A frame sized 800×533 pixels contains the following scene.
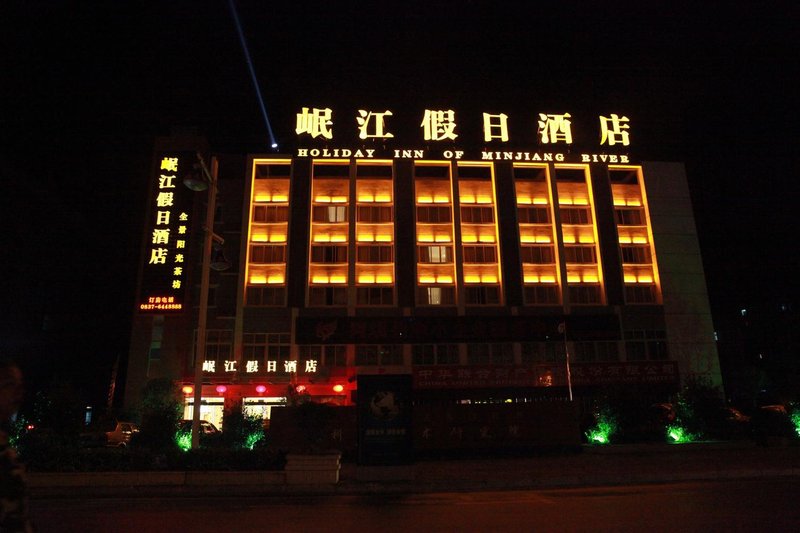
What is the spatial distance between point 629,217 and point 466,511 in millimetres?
46710

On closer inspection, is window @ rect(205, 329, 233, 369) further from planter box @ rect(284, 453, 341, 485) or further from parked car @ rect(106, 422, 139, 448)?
planter box @ rect(284, 453, 341, 485)

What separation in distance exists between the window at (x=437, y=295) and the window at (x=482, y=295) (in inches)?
51.4

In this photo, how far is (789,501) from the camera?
10758mm

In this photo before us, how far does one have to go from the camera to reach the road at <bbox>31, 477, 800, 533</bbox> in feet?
29.3

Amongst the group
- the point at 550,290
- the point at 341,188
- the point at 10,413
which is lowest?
the point at 10,413

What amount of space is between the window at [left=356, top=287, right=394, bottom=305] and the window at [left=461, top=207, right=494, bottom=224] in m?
9.79

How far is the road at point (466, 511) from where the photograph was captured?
351 inches

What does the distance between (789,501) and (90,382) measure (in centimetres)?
6654

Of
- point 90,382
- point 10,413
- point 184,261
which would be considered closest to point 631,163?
point 184,261

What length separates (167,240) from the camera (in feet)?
140

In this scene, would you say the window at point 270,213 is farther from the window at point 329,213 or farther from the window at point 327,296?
the window at point 327,296

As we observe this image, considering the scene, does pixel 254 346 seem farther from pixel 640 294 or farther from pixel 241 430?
pixel 640 294

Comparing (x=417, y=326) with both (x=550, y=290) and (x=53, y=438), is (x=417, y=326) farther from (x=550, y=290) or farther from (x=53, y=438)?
(x=53, y=438)

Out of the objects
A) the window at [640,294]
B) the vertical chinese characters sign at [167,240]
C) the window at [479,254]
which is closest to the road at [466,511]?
the vertical chinese characters sign at [167,240]
